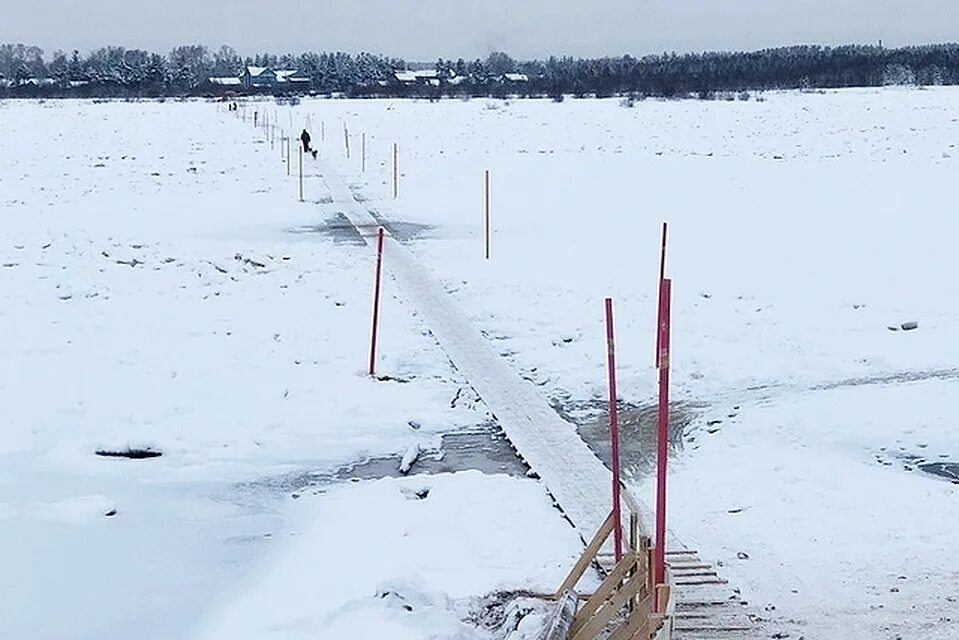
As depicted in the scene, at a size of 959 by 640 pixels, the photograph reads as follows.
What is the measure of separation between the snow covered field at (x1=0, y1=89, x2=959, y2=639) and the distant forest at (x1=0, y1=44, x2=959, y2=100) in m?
57.3

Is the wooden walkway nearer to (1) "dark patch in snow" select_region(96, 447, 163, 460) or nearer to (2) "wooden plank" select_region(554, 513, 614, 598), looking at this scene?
(2) "wooden plank" select_region(554, 513, 614, 598)

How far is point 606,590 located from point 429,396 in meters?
4.66

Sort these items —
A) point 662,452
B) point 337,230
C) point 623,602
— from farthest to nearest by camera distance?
point 337,230, point 623,602, point 662,452

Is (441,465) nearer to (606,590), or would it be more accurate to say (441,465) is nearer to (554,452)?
(554,452)

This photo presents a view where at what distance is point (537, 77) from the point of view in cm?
13388

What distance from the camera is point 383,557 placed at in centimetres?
688

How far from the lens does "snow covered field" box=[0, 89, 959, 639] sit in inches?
260

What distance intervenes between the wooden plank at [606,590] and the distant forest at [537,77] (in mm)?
70587

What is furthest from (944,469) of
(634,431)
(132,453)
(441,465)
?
(132,453)

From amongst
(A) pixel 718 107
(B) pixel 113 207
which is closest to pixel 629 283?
(B) pixel 113 207

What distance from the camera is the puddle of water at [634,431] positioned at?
28.1 ft

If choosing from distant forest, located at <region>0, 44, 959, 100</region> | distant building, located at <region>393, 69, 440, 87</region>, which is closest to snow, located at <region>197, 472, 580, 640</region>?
distant forest, located at <region>0, 44, 959, 100</region>

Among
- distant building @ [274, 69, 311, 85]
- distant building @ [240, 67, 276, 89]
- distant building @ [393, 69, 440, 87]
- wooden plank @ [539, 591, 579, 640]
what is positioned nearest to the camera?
wooden plank @ [539, 591, 579, 640]

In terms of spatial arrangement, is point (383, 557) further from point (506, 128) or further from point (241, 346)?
point (506, 128)
